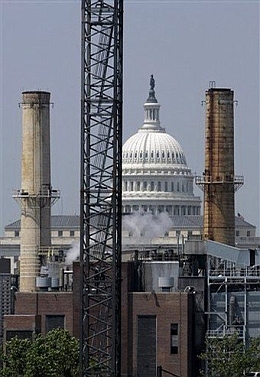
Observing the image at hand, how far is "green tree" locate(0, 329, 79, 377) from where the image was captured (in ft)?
302

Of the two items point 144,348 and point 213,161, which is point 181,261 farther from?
point 213,161

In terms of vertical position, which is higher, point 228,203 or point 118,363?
point 228,203

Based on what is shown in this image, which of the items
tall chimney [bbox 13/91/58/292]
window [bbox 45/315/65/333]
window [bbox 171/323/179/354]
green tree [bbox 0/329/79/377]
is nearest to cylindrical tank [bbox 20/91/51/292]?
tall chimney [bbox 13/91/58/292]

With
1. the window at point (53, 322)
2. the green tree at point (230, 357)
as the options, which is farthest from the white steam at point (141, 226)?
the green tree at point (230, 357)

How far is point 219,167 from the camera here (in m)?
133

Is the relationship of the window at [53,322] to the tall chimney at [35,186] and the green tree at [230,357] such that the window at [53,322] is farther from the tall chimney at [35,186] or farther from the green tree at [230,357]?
the tall chimney at [35,186]

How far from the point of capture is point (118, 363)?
3270 inches

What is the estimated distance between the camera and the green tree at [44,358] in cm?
9200

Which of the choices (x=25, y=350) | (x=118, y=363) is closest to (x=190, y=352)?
(x=25, y=350)

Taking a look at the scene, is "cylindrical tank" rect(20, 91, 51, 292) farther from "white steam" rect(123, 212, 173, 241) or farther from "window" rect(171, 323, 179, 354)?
"window" rect(171, 323, 179, 354)

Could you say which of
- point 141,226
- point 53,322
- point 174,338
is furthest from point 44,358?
point 141,226

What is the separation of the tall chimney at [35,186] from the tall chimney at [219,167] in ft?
38.1

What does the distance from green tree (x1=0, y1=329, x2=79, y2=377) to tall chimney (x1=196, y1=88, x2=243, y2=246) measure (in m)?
36.2

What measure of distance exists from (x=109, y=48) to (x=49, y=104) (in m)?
55.2
